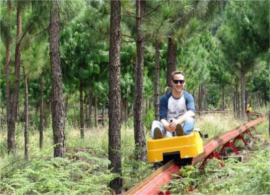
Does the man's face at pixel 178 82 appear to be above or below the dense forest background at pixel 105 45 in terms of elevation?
below

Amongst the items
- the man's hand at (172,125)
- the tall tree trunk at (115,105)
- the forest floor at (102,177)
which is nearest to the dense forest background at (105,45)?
the tall tree trunk at (115,105)

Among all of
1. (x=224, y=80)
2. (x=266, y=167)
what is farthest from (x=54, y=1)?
(x=224, y=80)

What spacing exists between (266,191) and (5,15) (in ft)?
32.0

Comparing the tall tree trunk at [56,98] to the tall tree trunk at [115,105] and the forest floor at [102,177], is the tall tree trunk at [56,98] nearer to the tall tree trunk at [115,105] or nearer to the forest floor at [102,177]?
the forest floor at [102,177]

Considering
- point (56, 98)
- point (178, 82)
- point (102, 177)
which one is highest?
point (178, 82)

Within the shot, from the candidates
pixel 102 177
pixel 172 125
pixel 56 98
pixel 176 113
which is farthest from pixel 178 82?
pixel 56 98

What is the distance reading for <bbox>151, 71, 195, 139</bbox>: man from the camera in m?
5.46

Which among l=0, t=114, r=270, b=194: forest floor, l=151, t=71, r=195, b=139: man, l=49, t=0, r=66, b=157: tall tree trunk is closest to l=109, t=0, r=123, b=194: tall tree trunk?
l=0, t=114, r=270, b=194: forest floor

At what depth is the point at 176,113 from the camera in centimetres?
585

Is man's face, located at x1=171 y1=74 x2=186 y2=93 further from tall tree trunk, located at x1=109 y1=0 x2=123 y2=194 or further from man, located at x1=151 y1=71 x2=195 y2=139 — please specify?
tall tree trunk, located at x1=109 y1=0 x2=123 y2=194

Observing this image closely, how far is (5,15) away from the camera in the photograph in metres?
11.5

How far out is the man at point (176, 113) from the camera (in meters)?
5.46

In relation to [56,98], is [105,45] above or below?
above

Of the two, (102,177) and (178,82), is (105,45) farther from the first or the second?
(102,177)
